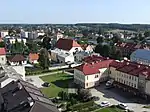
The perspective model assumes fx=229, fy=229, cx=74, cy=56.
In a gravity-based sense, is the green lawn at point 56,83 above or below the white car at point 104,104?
below

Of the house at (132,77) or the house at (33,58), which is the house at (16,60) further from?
the house at (132,77)

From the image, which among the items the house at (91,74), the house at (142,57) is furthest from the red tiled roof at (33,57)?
the house at (142,57)

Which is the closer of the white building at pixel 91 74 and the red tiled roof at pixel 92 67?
the white building at pixel 91 74

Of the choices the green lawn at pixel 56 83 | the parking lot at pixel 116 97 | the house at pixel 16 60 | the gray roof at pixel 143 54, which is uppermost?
the gray roof at pixel 143 54

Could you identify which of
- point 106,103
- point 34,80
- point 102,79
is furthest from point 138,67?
point 34,80

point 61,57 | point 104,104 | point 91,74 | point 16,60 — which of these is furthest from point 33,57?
point 104,104

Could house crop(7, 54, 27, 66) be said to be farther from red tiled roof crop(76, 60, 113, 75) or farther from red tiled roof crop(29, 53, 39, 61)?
red tiled roof crop(76, 60, 113, 75)

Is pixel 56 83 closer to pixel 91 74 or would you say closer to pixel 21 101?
pixel 91 74
